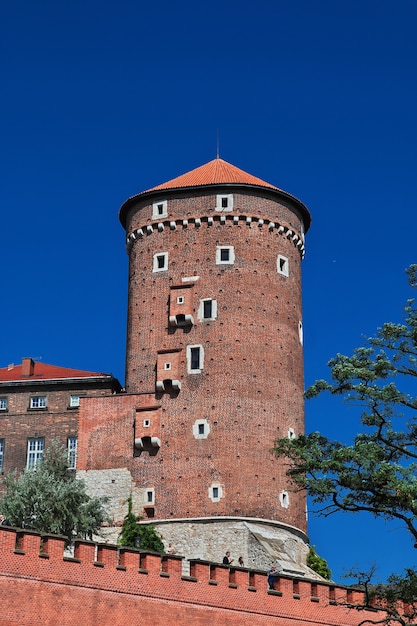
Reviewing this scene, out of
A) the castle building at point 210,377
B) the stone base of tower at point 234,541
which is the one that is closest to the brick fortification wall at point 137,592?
the castle building at point 210,377

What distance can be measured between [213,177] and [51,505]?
701 inches

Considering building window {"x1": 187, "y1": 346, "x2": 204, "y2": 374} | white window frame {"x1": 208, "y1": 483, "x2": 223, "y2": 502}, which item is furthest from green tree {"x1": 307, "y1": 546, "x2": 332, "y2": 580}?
building window {"x1": 187, "y1": 346, "x2": 204, "y2": 374}

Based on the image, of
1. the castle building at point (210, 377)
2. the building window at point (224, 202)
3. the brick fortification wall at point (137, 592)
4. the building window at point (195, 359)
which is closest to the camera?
the brick fortification wall at point (137, 592)

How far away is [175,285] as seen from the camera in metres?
53.1

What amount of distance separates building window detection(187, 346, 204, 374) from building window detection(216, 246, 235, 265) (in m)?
3.97

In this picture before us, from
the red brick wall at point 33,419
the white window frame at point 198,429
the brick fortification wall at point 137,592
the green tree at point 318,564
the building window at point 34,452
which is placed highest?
the red brick wall at point 33,419

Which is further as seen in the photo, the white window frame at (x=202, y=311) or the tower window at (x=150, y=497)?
the white window frame at (x=202, y=311)

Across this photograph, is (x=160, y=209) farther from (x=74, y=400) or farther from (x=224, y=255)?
(x=74, y=400)

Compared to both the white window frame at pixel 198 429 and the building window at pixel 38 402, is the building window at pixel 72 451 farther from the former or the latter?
the white window frame at pixel 198 429

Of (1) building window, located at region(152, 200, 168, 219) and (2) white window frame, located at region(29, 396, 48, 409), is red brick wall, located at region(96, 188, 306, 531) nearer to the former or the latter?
(1) building window, located at region(152, 200, 168, 219)

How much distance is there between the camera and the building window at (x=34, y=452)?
5440 centimetres

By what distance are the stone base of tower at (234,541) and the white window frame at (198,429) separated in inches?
137

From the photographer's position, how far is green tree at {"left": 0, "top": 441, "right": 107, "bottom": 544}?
45281mm

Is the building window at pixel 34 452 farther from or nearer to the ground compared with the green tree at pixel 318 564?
farther from the ground
